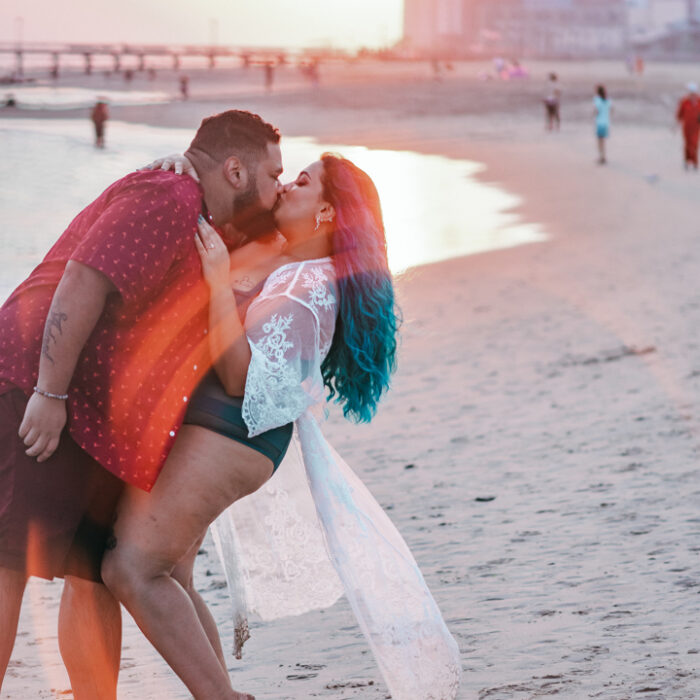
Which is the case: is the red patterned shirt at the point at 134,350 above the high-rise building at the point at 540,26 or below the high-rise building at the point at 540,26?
below

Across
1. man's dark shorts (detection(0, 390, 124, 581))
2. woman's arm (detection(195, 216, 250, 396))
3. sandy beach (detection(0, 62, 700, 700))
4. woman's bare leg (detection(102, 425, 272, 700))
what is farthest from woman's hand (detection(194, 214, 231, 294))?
sandy beach (detection(0, 62, 700, 700))

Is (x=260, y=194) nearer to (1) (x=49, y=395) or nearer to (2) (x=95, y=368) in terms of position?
(2) (x=95, y=368)

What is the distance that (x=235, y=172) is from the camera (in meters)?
2.71

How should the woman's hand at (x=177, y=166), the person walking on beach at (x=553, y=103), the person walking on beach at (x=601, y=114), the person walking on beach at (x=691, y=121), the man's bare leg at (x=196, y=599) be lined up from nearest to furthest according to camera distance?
the woman's hand at (x=177, y=166)
the man's bare leg at (x=196, y=599)
the person walking on beach at (x=691, y=121)
the person walking on beach at (x=601, y=114)
the person walking on beach at (x=553, y=103)

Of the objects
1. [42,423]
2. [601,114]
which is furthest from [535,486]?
[601,114]

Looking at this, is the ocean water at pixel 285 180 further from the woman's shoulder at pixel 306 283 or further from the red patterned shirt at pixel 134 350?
the red patterned shirt at pixel 134 350

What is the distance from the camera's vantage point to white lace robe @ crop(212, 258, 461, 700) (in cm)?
268

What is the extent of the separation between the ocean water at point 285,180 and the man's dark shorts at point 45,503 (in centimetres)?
514

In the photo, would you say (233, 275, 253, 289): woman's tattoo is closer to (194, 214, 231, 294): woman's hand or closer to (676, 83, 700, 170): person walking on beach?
(194, 214, 231, 294): woman's hand

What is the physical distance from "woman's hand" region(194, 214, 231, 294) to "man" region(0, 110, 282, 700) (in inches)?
1.0

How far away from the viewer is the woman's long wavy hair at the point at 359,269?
9.18 ft

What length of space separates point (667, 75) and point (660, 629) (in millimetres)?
71221

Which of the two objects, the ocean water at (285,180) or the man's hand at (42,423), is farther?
the ocean water at (285,180)

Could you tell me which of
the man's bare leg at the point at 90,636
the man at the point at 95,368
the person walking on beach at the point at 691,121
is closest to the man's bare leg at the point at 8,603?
the man at the point at 95,368
